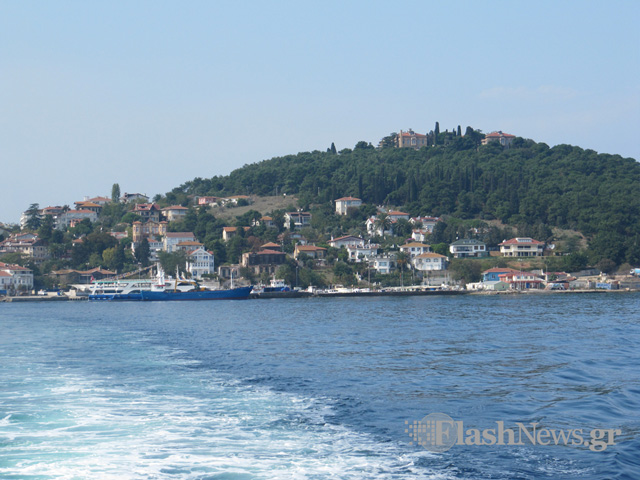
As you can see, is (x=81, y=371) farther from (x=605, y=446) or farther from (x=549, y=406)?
(x=605, y=446)

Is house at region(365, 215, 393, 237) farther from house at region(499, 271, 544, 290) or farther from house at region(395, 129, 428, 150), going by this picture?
house at region(395, 129, 428, 150)

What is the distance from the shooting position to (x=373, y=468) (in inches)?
387

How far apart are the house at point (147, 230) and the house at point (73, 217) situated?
1892cm

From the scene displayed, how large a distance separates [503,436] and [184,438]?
566 centimetres

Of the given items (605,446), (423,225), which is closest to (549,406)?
(605,446)

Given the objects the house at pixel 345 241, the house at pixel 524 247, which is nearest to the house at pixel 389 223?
the house at pixel 345 241

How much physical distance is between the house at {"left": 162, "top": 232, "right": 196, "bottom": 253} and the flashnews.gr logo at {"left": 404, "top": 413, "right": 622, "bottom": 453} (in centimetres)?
9113

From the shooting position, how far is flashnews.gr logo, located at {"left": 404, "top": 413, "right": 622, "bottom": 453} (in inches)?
434

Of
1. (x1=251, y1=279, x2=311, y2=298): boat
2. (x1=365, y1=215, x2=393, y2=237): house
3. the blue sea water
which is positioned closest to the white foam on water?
the blue sea water

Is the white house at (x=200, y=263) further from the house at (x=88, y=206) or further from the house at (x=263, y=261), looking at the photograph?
the house at (x=88, y=206)

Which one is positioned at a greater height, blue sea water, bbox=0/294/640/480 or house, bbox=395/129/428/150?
house, bbox=395/129/428/150

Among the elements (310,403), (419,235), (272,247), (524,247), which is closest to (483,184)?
(419,235)

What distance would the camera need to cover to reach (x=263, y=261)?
88.1 meters

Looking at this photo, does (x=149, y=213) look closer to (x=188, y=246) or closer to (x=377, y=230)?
(x=188, y=246)
